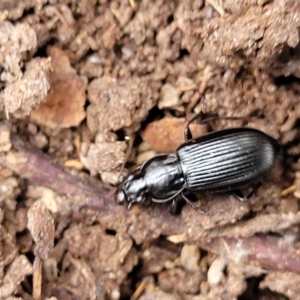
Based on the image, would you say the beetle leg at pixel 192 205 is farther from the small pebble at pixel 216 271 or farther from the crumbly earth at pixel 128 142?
the small pebble at pixel 216 271

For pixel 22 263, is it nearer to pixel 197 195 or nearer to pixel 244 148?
pixel 197 195

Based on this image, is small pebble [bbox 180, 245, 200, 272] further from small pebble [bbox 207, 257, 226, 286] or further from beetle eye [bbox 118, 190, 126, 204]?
beetle eye [bbox 118, 190, 126, 204]

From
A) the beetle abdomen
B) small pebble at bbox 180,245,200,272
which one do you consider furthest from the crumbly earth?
the beetle abdomen

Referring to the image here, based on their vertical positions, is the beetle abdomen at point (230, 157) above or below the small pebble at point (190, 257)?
above

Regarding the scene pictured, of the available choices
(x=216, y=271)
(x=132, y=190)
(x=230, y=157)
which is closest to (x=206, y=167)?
(x=230, y=157)

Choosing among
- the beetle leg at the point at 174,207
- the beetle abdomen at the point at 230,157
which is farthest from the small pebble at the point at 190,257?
the beetle abdomen at the point at 230,157

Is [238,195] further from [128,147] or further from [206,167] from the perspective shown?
[128,147]

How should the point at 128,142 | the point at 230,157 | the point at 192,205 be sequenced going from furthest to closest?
the point at 128,142
the point at 192,205
the point at 230,157
